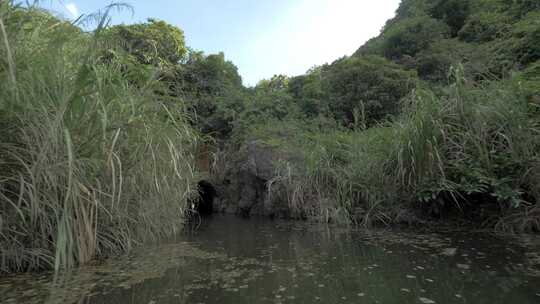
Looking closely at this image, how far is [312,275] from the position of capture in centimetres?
289

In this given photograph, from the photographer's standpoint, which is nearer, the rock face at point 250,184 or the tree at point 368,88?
the rock face at point 250,184

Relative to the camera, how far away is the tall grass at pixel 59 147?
8.73 ft

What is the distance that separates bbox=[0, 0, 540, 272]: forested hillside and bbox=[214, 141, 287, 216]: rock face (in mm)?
44

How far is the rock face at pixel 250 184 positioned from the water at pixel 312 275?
14.0 feet

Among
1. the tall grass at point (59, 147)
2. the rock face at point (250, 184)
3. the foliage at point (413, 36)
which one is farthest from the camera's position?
the foliage at point (413, 36)

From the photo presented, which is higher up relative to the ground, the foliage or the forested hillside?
the foliage

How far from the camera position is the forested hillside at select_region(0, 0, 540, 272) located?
9.05 feet

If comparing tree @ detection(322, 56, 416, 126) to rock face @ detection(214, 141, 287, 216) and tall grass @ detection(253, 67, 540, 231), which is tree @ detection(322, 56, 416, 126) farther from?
tall grass @ detection(253, 67, 540, 231)

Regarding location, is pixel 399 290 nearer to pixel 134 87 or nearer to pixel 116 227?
pixel 116 227

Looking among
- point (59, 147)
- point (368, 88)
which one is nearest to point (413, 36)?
point (368, 88)

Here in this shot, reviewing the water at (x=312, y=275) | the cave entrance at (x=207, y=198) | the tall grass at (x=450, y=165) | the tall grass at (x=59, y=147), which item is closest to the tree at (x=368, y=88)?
the tall grass at (x=450, y=165)

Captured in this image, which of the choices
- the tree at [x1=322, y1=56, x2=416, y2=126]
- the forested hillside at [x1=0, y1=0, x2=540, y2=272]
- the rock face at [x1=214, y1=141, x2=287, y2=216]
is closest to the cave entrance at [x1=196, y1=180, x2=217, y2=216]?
the rock face at [x1=214, y1=141, x2=287, y2=216]

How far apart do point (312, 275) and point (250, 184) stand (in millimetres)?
6858

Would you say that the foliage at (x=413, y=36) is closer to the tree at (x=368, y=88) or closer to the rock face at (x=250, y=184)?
the tree at (x=368, y=88)
